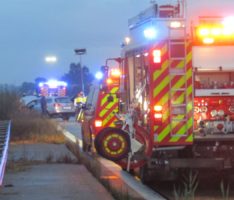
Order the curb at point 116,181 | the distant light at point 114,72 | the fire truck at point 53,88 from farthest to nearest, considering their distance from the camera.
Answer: the fire truck at point 53,88, the distant light at point 114,72, the curb at point 116,181

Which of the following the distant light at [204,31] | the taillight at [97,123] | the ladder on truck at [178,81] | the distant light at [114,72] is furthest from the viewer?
the taillight at [97,123]

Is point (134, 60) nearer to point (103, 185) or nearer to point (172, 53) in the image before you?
point (172, 53)

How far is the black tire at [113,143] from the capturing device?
34.9 feet

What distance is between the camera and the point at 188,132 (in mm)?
10406

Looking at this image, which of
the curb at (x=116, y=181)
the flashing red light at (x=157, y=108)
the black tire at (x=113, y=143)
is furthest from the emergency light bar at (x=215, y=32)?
the curb at (x=116, y=181)

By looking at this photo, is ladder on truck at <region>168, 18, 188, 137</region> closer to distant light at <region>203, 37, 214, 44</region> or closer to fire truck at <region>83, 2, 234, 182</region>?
fire truck at <region>83, 2, 234, 182</region>

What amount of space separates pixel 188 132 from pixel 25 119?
491 inches

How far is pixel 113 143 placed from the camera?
1065cm

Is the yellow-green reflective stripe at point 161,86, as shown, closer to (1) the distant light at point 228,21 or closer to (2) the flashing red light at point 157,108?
(2) the flashing red light at point 157,108

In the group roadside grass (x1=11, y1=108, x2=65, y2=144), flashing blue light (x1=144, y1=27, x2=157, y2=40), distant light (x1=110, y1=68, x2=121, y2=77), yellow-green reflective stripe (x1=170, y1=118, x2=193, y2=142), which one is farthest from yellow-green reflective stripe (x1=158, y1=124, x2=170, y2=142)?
roadside grass (x1=11, y1=108, x2=65, y2=144)

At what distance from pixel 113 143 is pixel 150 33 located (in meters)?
1.82

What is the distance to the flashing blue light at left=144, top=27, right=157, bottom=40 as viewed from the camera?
10490 mm

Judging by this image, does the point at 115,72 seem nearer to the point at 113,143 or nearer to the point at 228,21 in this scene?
the point at 113,143

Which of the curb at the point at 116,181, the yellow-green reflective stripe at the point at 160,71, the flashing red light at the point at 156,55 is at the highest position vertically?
the flashing red light at the point at 156,55
